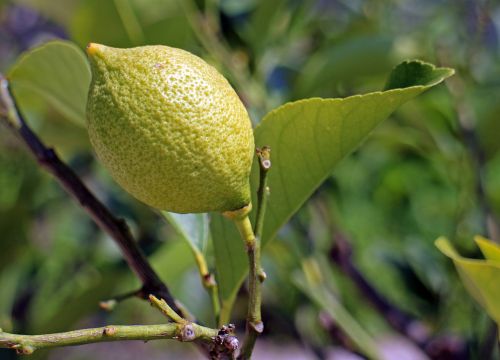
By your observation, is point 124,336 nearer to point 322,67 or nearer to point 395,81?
point 395,81

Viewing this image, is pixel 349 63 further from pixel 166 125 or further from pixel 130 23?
pixel 166 125

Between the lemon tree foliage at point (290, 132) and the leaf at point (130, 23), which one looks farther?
the leaf at point (130, 23)

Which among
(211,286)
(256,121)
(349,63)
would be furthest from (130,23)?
(211,286)

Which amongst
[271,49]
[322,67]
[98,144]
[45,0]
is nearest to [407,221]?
[271,49]

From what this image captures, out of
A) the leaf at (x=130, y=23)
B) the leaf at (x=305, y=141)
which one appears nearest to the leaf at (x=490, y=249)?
the leaf at (x=305, y=141)

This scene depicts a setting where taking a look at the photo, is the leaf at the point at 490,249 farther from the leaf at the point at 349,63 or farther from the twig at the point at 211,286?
the leaf at the point at 349,63

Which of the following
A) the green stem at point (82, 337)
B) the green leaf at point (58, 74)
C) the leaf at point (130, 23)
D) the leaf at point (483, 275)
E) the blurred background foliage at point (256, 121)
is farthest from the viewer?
the blurred background foliage at point (256, 121)

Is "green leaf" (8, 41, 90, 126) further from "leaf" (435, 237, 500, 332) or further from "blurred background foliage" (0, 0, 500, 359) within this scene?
"leaf" (435, 237, 500, 332)

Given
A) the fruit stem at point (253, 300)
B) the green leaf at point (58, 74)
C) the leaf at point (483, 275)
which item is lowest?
the leaf at point (483, 275)
